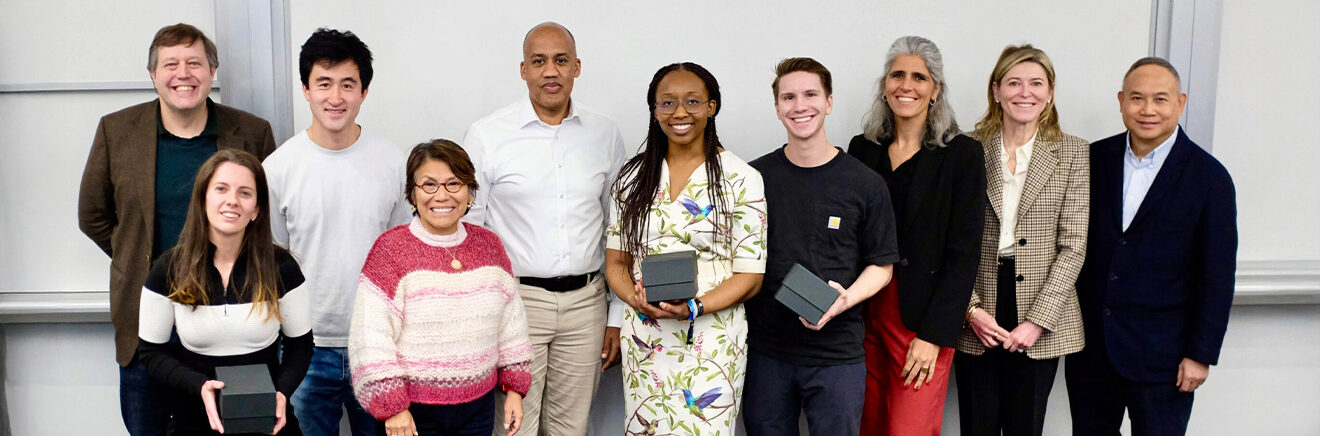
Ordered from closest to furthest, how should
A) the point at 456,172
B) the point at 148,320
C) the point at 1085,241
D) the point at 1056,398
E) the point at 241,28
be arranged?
the point at 148,320 < the point at 456,172 < the point at 1085,241 < the point at 241,28 < the point at 1056,398

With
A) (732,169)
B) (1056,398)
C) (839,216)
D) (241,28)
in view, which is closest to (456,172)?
(732,169)

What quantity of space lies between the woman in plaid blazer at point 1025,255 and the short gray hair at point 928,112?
216 mm

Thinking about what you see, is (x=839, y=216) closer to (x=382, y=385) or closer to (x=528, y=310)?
(x=528, y=310)

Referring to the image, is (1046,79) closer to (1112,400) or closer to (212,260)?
(1112,400)

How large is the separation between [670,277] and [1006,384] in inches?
49.8

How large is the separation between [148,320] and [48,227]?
5.29ft

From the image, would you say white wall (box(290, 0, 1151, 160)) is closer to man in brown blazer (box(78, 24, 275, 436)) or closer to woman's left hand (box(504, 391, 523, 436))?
man in brown blazer (box(78, 24, 275, 436))

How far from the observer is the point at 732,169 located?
7.38 feet

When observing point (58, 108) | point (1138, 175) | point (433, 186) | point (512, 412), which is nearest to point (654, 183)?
point (433, 186)

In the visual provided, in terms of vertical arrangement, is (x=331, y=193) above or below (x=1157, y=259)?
above

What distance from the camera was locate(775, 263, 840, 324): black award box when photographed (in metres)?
2.11

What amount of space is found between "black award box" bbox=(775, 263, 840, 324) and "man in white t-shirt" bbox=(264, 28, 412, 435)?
1.24 meters

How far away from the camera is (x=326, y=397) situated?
2.48 meters

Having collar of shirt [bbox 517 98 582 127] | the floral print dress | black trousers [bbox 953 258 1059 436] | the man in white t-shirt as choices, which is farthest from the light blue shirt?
the man in white t-shirt
